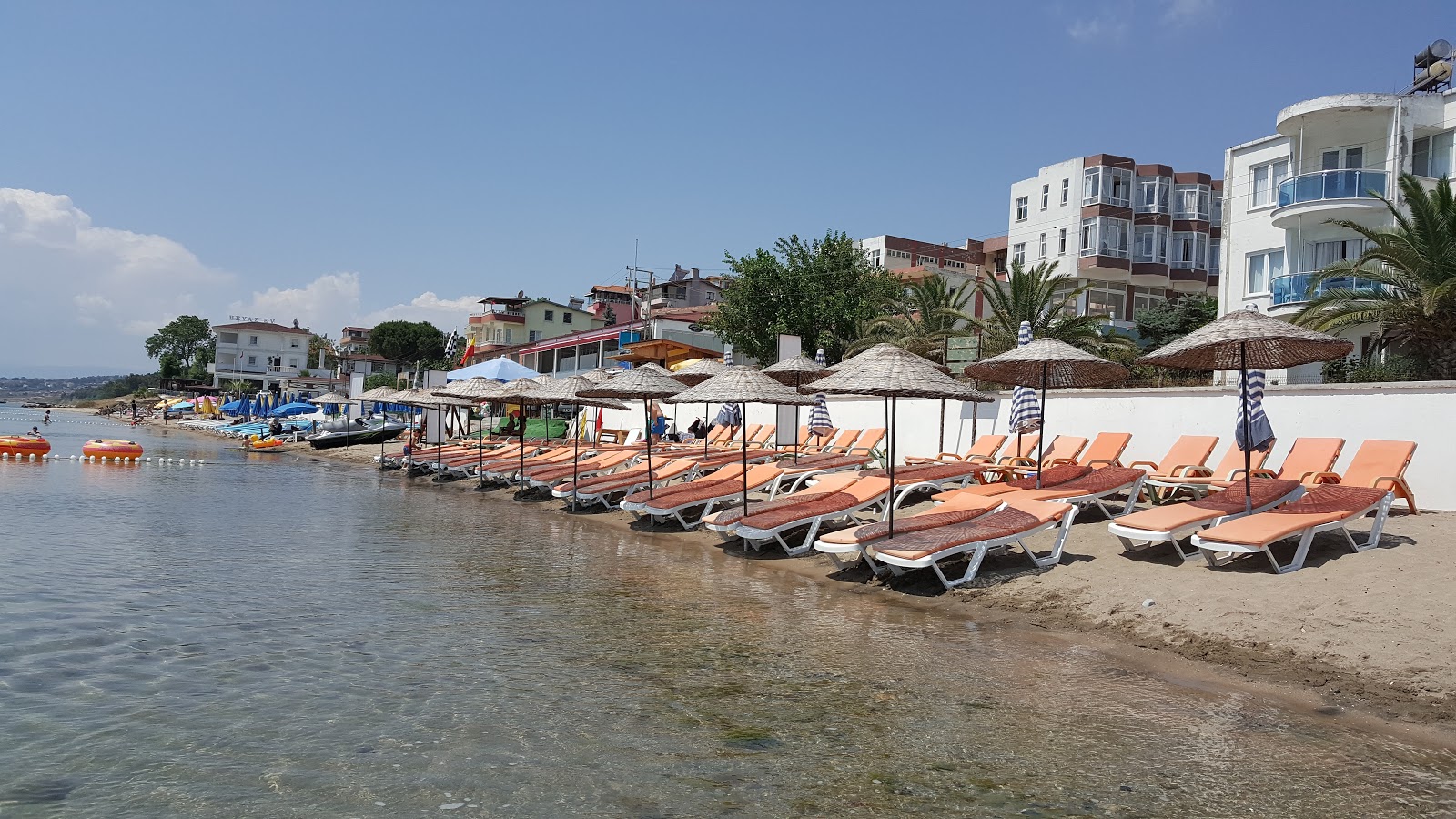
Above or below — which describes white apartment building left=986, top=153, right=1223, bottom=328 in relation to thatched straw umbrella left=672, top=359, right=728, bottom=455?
above

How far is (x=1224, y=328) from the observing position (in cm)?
1041

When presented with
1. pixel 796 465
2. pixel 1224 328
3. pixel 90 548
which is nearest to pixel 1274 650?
pixel 1224 328

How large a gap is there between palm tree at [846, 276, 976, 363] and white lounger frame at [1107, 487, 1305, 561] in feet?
43.1

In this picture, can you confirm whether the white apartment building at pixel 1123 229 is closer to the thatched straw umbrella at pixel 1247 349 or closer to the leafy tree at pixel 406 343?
the thatched straw umbrella at pixel 1247 349

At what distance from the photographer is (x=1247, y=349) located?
444 inches

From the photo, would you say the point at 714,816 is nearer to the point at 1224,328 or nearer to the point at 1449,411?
the point at 1224,328

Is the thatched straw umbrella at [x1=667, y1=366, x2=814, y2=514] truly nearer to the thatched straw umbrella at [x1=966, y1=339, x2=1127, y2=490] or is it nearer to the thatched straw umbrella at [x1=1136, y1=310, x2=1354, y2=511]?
the thatched straw umbrella at [x1=966, y1=339, x2=1127, y2=490]

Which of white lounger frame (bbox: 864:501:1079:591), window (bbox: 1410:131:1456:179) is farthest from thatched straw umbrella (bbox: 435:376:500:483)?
window (bbox: 1410:131:1456:179)

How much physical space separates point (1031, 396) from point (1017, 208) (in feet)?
121

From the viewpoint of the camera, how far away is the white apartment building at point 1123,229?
45.3 meters

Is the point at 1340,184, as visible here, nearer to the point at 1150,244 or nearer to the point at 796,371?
the point at 796,371

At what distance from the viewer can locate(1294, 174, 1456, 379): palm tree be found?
54.7 feet

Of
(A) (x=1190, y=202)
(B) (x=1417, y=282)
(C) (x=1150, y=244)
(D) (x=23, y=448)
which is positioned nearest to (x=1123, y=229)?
(C) (x=1150, y=244)

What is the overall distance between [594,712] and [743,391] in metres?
8.21
